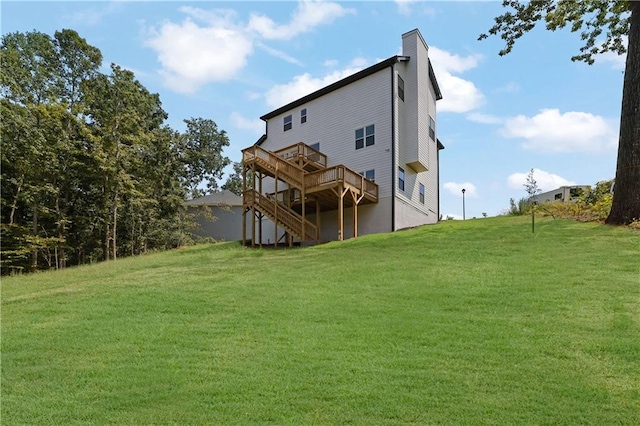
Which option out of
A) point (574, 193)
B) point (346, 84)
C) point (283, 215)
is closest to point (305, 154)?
point (283, 215)

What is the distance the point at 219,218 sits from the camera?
31.8m

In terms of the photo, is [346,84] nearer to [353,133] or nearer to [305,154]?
[353,133]

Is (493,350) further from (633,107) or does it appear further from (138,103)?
(138,103)

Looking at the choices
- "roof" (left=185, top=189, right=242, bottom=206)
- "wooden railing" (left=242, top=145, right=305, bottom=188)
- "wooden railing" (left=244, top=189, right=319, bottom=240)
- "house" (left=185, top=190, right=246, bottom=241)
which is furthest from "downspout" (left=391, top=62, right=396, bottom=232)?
"roof" (left=185, top=189, right=242, bottom=206)

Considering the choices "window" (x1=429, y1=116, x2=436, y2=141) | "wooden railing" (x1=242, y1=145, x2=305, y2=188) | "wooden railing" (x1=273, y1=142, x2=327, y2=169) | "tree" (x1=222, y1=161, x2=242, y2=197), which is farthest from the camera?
"tree" (x1=222, y1=161, x2=242, y2=197)

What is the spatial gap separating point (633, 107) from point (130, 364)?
571 inches

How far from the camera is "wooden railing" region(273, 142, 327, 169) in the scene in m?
21.1

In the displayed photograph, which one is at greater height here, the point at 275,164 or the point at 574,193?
the point at 275,164

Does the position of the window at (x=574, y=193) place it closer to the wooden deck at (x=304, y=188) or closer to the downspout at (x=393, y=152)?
the downspout at (x=393, y=152)

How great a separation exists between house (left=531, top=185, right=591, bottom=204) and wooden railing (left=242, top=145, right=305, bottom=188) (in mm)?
10293

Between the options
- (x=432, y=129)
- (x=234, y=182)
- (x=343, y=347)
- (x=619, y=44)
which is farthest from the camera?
(x=234, y=182)

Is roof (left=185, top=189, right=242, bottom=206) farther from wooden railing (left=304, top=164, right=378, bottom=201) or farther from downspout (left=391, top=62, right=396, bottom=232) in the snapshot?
downspout (left=391, top=62, right=396, bottom=232)

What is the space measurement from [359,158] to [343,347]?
16.4m

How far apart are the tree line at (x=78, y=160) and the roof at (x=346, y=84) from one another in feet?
26.0
